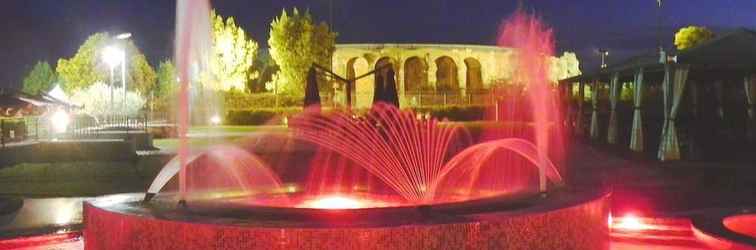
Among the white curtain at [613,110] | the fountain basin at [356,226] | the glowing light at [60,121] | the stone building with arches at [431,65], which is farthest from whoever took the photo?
the stone building with arches at [431,65]

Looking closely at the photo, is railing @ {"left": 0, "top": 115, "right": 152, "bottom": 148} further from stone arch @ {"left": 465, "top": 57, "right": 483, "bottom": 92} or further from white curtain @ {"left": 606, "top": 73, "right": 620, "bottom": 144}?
stone arch @ {"left": 465, "top": 57, "right": 483, "bottom": 92}

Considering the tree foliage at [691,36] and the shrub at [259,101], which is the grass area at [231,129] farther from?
the tree foliage at [691,36]

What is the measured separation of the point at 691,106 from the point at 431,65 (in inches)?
1259

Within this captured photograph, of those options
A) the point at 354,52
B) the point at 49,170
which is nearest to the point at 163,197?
the point at 49,170

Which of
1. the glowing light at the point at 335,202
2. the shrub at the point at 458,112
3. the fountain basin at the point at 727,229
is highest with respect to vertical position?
the shrub at the point at 458,112

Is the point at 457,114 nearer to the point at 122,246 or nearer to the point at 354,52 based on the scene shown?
the point at 354,52

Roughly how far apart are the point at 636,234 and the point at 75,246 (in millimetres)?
5717

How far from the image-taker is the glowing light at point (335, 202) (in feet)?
27.9

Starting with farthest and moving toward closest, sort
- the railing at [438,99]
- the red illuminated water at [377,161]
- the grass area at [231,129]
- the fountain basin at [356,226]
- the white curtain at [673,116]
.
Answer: the railing at [438,99], the grass area at [231,129], the white curtain at [673,116], the red illuminated water at [377,161], the fountain basin at [356,226]

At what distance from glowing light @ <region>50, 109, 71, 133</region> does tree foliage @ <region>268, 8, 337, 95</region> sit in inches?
591

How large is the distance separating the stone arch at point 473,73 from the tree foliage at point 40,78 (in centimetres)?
3501

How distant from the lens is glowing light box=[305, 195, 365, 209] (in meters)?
8.52

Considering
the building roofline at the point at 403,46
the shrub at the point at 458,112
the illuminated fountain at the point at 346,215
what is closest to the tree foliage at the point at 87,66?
the building roofline at the point at 403,46

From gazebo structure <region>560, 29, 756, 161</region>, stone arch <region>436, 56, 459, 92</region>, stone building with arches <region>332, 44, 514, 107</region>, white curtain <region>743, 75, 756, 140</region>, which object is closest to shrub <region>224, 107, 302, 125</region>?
stone building with arches <region>332, 44, 514, 107</region>
